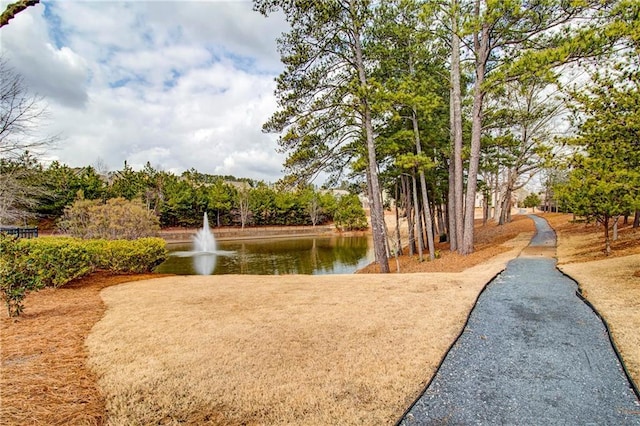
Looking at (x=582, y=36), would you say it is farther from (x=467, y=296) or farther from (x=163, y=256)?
(x=163, y=256)

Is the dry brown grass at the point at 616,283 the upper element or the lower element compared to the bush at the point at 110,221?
lower

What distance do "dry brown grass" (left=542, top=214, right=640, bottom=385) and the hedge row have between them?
7334 mm

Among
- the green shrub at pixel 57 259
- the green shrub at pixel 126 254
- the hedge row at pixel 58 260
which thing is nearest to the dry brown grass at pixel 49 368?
the hedge row at pixel 58 260

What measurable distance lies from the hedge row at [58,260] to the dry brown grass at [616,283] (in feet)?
24.1

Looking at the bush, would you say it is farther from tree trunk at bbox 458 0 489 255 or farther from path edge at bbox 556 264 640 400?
path edge at bbox 556 264 640 400

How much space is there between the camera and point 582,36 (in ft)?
22.8

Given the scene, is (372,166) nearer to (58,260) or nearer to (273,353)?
(273,353)

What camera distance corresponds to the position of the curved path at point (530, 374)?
2.49 metres

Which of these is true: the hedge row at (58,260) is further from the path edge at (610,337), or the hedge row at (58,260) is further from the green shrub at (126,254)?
the path edge at (610,337)

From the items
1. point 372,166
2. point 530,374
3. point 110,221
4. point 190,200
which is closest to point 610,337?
point 530,374

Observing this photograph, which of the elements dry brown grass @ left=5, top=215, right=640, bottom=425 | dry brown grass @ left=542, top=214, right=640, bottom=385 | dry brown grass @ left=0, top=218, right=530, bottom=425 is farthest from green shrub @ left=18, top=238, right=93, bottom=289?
dry brown grass @ left=542, top=214, right=640, bottom=385

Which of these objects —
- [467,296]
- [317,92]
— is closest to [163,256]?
[317,92]

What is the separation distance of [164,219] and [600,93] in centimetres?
4227

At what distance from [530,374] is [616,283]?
447cm
